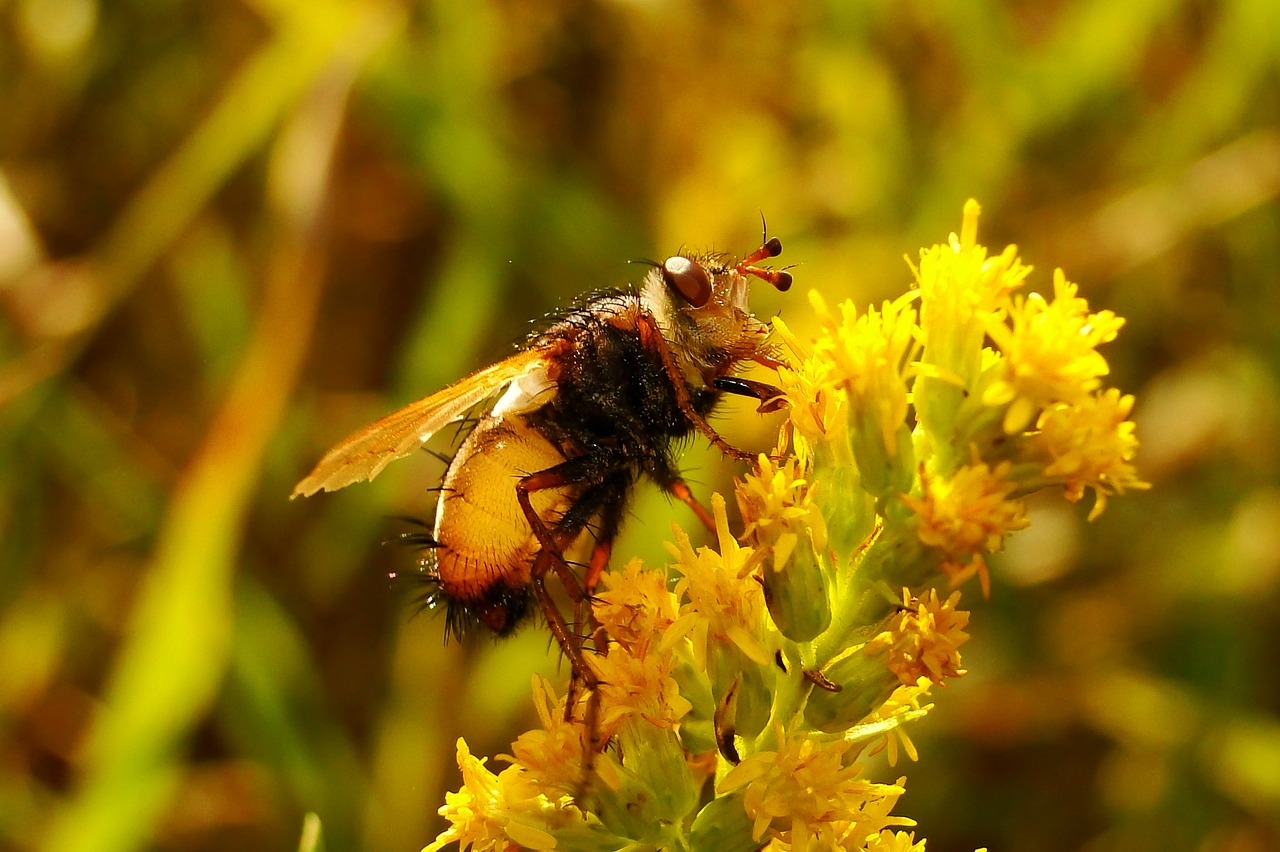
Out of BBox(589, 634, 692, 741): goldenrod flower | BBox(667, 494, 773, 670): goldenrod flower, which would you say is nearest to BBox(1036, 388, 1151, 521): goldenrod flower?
BBox(667, 494, 773, 670): goldenrod flower

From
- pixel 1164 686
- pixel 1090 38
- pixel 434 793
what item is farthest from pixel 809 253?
pixel 434 793

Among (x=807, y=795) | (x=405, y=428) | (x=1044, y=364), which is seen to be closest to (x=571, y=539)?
(x=405, y=428)

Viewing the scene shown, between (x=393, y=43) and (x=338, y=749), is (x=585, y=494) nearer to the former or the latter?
(x=338, y=749)

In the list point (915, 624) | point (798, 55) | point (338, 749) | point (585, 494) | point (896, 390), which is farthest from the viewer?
point (798, 55)

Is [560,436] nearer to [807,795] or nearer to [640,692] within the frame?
[640,692]

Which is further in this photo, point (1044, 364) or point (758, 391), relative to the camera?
point (758, 391)
